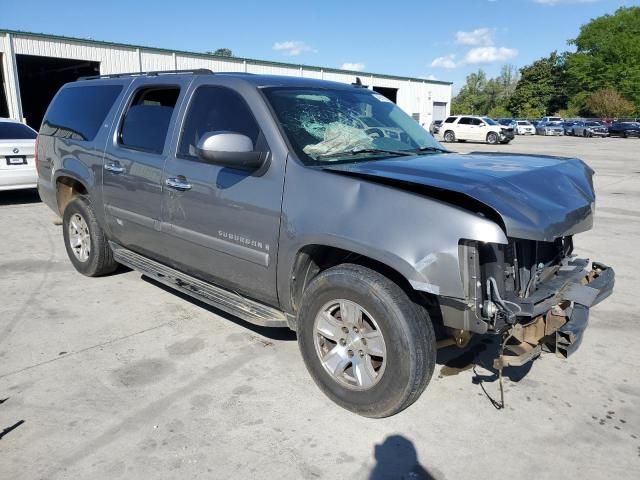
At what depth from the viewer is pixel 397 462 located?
274 centimetres

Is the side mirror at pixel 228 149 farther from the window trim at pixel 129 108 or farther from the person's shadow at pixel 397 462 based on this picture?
the person's shadow at pixel 397 462

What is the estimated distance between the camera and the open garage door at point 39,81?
29938 mm

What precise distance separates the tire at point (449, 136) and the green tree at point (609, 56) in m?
43.9

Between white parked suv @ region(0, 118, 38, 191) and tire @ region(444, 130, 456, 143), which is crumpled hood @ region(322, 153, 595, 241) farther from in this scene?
tire @ region(444, 130, 456, 143)

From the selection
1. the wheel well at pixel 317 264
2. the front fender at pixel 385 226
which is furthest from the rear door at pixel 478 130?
the front fender at pixel 385 226

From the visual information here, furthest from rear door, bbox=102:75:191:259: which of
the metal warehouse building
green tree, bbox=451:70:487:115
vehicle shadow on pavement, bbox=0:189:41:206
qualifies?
green tree, bbox=451:70:487:115

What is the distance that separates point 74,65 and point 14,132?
2103cm

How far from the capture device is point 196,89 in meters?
4.02

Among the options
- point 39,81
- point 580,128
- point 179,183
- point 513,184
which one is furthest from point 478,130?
point 513,184

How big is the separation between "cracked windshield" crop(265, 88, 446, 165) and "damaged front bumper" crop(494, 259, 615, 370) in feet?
4.59

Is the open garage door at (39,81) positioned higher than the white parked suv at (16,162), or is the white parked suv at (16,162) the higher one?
the open garage door at (39,81)

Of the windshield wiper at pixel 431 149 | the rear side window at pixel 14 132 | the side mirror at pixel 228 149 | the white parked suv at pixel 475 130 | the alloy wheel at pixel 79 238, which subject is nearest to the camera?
the side mirror at pixel 228 149

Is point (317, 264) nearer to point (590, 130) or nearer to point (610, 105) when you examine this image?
point (590, 130)

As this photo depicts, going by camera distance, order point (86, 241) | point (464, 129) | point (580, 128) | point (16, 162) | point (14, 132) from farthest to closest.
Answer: point (580, 128) < point (464, 129) < point (14, 132) < point (16, 162) < point (86, 241)
